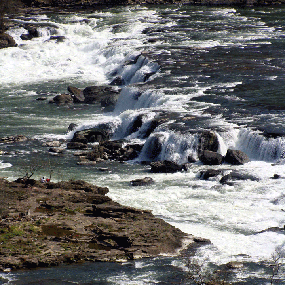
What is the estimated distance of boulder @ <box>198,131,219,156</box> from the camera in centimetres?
3553

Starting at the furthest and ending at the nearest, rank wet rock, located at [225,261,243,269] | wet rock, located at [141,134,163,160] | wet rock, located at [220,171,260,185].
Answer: wet rock, located at [141,134,163,160] → wet rock, located at [220,171,260,185] → wet rock, located at [225,261,243,269]

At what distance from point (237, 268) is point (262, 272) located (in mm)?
846

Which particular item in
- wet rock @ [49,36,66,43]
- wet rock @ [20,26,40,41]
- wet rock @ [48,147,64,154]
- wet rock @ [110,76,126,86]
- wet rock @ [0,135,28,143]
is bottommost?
wet rock @ [48,147,64,154]

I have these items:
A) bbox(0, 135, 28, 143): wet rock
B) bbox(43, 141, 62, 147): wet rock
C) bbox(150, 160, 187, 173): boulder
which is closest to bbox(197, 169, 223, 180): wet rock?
bbox(150, 160, 187, 173): boulder

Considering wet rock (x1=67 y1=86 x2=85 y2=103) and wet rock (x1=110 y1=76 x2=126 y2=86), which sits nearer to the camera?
wet rock (x1=67 y1=86 x2=85 y2=103)

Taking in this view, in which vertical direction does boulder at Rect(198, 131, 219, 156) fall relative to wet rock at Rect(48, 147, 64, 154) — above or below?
above

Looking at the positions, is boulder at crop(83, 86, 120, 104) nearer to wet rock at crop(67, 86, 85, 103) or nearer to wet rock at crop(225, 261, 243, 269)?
wet rock at crop(67, 86, 85, 103)

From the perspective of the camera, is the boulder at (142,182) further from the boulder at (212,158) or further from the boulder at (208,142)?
the boulder at (208,142)

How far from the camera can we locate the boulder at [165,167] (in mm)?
33312

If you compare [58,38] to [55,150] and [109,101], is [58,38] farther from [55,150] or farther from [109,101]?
[55,150]

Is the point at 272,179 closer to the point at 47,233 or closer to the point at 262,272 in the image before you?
the point at 262,272

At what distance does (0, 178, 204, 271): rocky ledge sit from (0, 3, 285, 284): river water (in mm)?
821

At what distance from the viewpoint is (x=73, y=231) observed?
75.2 feet

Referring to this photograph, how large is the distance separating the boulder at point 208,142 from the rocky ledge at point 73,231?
33.6ft
